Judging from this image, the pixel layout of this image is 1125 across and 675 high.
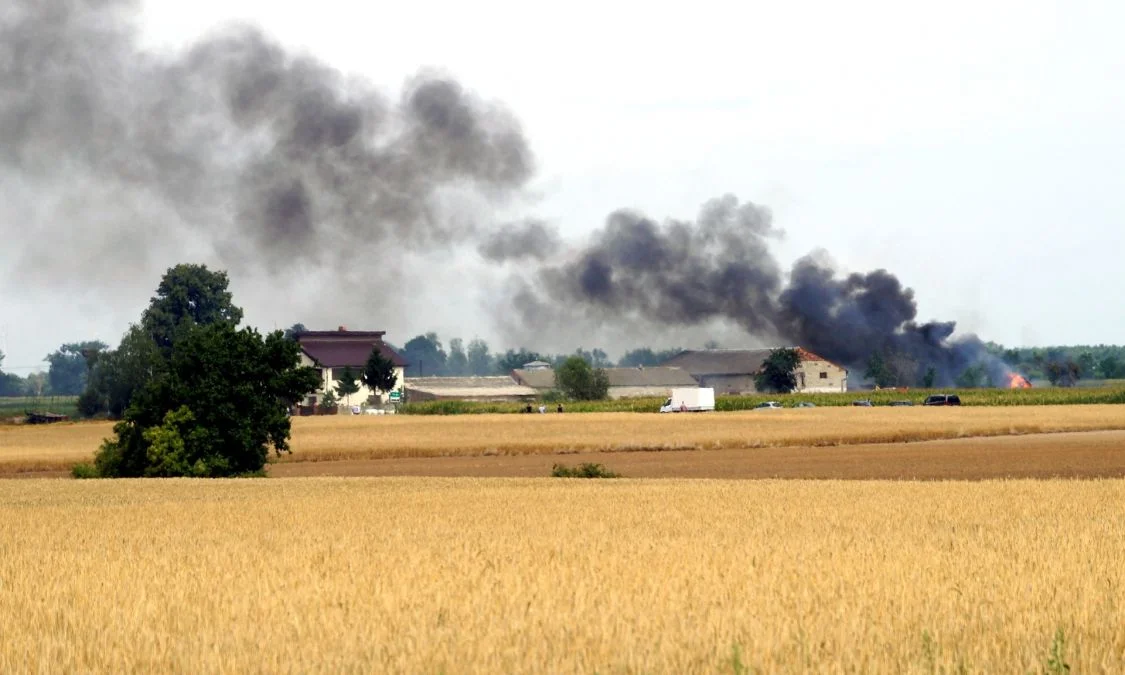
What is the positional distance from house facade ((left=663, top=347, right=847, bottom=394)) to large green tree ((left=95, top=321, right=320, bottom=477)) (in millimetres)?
123098

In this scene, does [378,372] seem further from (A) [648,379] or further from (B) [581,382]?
(A) [648,379]

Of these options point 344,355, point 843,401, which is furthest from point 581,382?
point 843,401

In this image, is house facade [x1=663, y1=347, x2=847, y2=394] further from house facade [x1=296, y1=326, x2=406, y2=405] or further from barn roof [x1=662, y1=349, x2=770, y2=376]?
house facade [x1=296, y1=326, x2=406, y2=405]

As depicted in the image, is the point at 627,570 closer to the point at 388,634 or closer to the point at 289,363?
the point at 388,634

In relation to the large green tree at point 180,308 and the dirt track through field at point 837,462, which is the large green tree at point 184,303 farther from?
the dirt track through field at point 837,462

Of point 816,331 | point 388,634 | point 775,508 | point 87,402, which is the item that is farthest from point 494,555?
point 816,331

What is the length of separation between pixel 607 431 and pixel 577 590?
235 ft

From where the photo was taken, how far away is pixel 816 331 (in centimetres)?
18388

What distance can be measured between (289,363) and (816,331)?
5409 inches

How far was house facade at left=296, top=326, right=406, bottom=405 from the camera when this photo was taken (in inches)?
6836

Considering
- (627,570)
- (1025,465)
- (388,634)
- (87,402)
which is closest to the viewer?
(388,634)

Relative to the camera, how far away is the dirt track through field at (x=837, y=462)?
168ft

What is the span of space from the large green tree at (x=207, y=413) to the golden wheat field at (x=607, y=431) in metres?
14.3

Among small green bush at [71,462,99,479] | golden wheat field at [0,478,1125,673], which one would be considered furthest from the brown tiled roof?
golden wheat field at [0,478,1125,673]
